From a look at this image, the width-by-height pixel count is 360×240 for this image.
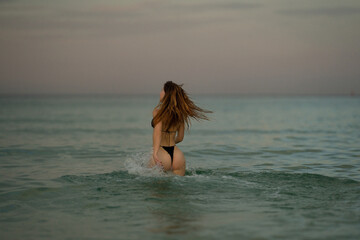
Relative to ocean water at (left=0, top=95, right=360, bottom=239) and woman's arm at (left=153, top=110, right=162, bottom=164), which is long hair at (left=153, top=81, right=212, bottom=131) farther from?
ocean water at (left=0, top=95, right=360, bottom=239)

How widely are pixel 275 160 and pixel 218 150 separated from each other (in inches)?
118

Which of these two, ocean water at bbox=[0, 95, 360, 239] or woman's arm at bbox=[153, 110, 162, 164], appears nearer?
ocean water at bbox=[0, 95, 360, 239]

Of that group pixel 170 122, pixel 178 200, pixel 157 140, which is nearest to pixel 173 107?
pixel 170 122

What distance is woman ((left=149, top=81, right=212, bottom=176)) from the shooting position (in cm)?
770

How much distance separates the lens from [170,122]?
7.84 metres

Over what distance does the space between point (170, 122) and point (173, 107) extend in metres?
0.32

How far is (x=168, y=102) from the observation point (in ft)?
25.3

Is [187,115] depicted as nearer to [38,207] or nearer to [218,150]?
[38,207]

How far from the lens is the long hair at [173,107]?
25.2 feet

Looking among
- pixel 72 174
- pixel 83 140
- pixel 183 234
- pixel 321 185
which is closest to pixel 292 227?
pixel 183 234

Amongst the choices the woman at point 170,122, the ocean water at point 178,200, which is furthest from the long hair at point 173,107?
the ocean water at point 178,200

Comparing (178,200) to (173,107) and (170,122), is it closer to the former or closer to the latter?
(170,122)

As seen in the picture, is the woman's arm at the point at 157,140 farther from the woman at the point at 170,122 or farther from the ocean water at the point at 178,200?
the ocean water at the point at 178,200

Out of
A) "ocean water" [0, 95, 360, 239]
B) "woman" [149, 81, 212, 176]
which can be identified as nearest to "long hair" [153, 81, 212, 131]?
"woman" [149, 81, 212, 176]
